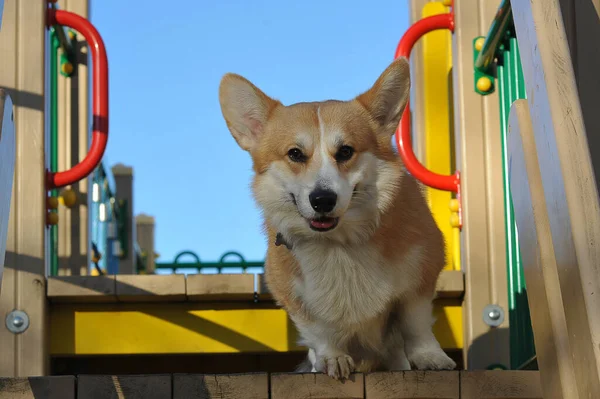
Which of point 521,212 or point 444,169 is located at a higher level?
point 444,169

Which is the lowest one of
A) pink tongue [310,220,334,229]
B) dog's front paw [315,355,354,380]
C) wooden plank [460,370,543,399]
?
wooden plank [460,370,543,399]

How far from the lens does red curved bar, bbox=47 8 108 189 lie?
134 inches

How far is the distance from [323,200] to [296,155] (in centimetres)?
20

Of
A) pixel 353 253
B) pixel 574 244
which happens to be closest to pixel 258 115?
pixel 353 253

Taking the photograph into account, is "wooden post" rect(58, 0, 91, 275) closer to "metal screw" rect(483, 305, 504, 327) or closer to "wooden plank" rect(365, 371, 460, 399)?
"metal screw" rect(483, 305, 504, 327)

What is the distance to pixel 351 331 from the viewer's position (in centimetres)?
254

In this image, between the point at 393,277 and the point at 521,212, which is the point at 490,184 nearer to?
the point at 393,277

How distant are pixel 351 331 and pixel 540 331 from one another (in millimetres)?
696

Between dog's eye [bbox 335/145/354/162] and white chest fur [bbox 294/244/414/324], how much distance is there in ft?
0.71

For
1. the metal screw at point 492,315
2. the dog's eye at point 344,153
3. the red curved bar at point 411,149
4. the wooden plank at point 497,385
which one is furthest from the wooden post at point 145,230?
the wooden plank at point 497,385

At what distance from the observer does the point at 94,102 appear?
3449mm

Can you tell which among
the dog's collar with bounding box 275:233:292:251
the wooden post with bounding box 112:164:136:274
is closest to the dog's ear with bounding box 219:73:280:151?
the dog's collar with bounding box 275:233:292:251

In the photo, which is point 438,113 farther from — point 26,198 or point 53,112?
point 26,198

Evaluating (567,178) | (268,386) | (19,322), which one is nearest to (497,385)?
(268,386)
